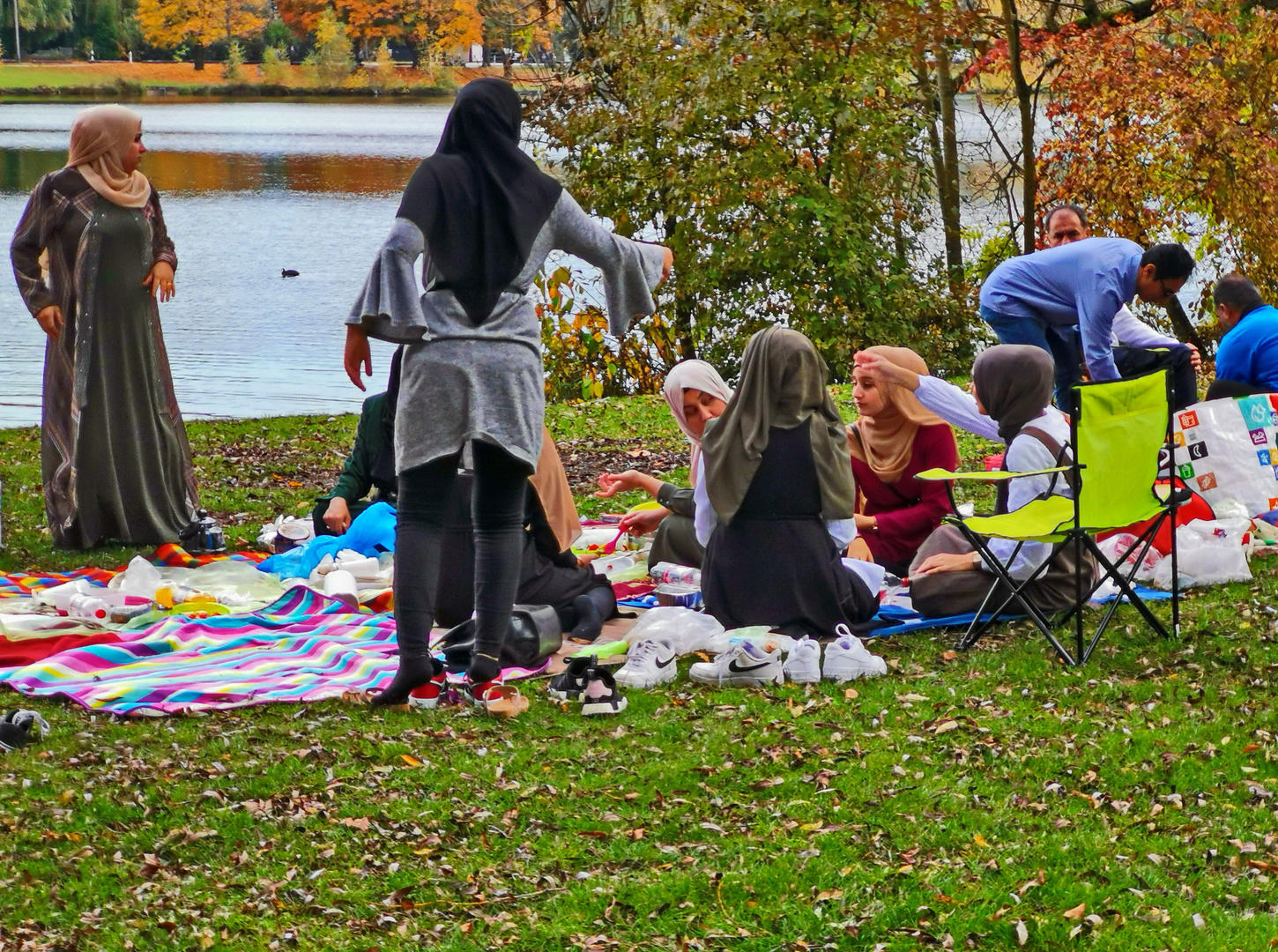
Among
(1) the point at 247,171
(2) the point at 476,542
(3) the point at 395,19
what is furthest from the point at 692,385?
(1) the point at 247,171

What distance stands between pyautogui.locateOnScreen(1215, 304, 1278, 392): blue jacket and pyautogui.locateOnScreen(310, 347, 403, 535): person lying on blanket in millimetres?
4232

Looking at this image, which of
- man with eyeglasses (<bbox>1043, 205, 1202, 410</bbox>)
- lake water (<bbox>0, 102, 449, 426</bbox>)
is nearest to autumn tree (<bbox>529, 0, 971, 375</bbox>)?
man with eyeglasses (<bbox>1043, 205, 1202, 410</bbox>)

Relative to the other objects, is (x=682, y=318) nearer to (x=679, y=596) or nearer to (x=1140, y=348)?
(x=1140, y=348)

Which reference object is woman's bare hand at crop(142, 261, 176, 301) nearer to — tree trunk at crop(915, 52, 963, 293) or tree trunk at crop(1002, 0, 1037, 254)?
tree trunk at crop(915, 52, 963, 293)

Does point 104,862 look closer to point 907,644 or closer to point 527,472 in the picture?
point 527,472

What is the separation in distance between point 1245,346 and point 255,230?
30106mm

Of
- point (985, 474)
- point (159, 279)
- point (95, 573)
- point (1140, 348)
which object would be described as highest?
A: point (159, 279)

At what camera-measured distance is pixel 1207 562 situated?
6.68m

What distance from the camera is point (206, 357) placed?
65.8 ft

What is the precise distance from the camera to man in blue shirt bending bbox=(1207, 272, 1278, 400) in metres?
7.92

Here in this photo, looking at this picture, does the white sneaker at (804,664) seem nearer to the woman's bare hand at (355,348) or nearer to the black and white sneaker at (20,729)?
the woman's bare hand at (355,348)

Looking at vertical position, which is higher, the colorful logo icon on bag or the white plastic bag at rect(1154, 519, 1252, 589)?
the colorful logo icon on bag

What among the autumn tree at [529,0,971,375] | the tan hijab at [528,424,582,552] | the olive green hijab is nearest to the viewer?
the olive green hijab

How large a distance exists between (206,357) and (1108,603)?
16.1 meters
